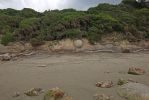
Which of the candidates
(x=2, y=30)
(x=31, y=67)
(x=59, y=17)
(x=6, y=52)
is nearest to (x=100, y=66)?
(x=31, y=67)

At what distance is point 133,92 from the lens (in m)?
8.00

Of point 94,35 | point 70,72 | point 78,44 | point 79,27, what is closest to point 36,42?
point 78,44

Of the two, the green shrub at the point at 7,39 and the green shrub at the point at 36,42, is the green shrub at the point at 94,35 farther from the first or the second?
the green shrub at the point at 7,39

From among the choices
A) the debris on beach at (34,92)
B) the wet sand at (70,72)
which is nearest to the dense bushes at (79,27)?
the wet sand at (70,72)

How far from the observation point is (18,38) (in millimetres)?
→ 17656

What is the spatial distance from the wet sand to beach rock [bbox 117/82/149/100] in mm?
165

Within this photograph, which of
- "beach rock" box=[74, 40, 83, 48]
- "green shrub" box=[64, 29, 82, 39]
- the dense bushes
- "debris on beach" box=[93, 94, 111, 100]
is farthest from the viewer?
the dense bushes

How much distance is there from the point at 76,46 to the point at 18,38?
2.99 metres

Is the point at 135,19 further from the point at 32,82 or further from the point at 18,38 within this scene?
the point at 32,82

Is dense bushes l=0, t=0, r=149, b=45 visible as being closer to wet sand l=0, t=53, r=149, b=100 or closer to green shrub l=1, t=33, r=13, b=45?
green shrub l=1, t=33, r=13, b=45

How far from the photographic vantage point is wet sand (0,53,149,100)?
8.78 metres

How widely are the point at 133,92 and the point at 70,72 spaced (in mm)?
3312

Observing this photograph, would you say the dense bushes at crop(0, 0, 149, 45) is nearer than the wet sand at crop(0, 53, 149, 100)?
No

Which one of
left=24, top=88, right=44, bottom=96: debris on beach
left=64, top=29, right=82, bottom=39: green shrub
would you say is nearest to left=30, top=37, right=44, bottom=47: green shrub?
left=64, top=29, right=82, bottom=39: green shrub
